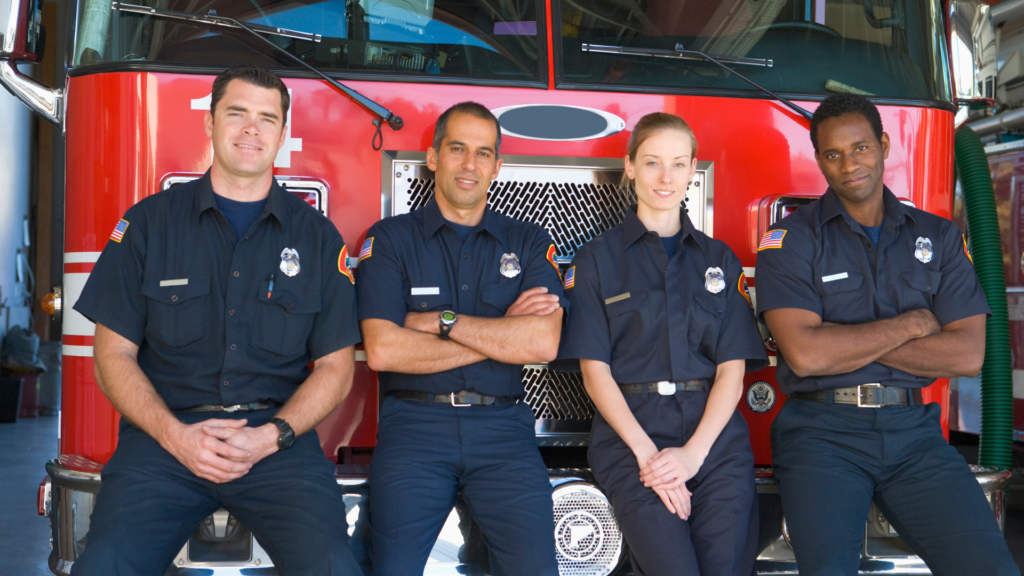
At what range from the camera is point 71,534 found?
8.73 ft

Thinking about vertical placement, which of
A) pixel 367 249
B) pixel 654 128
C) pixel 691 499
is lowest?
pixel 691 499

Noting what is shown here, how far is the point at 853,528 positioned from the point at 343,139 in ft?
6.65

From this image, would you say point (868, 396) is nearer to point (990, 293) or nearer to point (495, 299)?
point (495, 299)

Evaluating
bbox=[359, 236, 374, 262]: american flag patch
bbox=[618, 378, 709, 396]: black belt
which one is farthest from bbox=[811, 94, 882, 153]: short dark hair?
bbox=[359, 236, 374, 262]: american flag patch

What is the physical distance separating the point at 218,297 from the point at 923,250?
7.72 feet

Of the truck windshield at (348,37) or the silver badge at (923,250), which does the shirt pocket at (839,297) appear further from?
the truck windshield at (348,37)

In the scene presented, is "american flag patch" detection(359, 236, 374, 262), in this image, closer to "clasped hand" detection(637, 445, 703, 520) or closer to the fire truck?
the fire truck

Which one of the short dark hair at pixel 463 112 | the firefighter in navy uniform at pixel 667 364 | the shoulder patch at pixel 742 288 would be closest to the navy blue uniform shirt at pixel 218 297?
the short dark hair at pixel 463 112

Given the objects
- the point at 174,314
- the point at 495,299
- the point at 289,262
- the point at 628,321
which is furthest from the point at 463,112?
the point at 174,314

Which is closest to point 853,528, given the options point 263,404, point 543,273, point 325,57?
point 543,273

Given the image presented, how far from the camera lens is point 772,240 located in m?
3.05

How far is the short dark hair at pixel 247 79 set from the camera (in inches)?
108

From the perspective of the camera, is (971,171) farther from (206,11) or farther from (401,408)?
(206,11)

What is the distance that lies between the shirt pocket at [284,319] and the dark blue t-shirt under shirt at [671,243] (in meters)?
1.16
